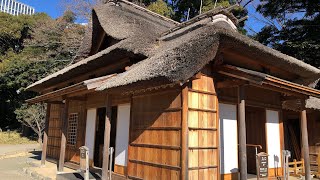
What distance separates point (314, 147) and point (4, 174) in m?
11.4

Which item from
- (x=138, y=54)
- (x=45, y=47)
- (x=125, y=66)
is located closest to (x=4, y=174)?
(x=125, y=66)

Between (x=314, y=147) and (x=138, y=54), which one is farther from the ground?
(x=138, y=54)

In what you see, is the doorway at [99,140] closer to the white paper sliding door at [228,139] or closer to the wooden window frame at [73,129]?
the wooden window frame at [73,129]

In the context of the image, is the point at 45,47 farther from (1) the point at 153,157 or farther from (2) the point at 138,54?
(1) the point at 153,157

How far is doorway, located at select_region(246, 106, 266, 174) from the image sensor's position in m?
7.92

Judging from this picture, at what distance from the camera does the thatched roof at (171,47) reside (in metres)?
5.38

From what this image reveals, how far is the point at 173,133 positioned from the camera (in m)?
5.93

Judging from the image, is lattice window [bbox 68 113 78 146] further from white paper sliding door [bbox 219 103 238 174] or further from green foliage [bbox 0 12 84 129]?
green foliage [bbox 0 12 84 129]

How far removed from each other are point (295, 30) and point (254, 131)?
12.8 metres

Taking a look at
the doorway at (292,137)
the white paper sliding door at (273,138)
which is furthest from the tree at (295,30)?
the white paper sliding door at (273,138)

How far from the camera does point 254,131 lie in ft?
26.8

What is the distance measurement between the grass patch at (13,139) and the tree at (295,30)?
20.7 metres

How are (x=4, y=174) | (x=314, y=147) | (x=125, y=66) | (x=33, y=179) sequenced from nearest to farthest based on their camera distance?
(x=125, y=66) < (x=33, y=179) < (x=4, y=174) < (x=314, y=147)

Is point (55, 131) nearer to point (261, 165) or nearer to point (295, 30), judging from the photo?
point (261, 165)
